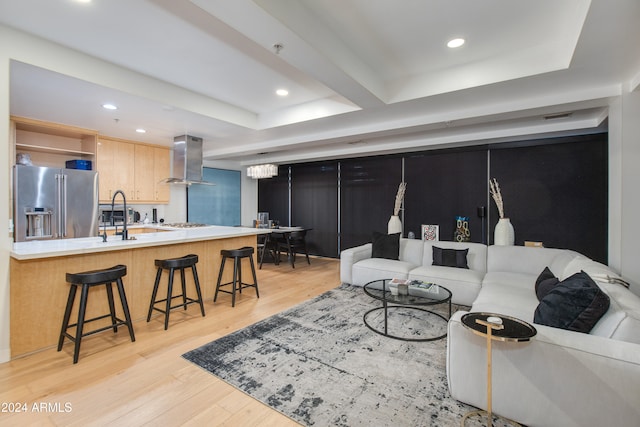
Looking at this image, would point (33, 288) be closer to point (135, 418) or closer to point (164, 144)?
point (135, 418)

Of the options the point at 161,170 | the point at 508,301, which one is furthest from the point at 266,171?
the point at 508,301

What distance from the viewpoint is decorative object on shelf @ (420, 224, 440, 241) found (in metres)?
5.99

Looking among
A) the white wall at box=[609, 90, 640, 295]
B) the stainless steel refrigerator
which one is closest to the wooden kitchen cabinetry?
the stainless steel refrigerator

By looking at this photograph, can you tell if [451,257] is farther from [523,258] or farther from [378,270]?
[378,270]

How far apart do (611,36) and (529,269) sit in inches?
102

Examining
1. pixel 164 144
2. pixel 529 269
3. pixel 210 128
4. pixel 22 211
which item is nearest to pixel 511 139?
pixel 529 269

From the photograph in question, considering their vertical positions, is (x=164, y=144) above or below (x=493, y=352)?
above

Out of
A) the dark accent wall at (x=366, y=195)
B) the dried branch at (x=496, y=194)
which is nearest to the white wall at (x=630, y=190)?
the dried branch at (x=496, y=194)

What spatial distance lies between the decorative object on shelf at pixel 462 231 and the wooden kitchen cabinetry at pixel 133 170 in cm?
594

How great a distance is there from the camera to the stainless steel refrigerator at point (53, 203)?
4035 mm

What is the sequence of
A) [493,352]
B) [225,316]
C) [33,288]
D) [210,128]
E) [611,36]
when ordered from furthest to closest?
[210,128]
[225,316]
[33,288]
[611,36]
[493,352]

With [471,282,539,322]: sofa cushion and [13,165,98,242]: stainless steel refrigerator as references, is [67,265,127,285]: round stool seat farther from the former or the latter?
[471,282,539,322]: sofa cushion

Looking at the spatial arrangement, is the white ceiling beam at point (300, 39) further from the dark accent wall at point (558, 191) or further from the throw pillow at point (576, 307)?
the dark accent wall at point (558, 191)

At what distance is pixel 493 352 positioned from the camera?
176 cm
